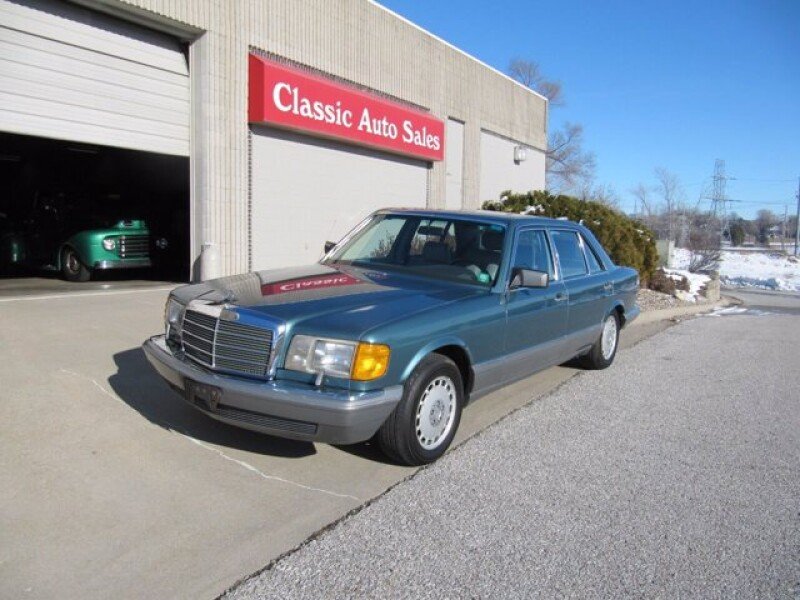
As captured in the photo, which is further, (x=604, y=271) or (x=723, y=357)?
(x=723, y=357)

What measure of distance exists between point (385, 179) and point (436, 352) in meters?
10.9

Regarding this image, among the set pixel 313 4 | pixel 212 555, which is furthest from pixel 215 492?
pixel 313 4

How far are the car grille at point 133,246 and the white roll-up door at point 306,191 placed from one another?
2227 millimetres

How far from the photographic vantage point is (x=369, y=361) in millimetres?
3785

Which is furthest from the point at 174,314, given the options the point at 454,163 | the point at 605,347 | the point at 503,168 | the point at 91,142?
the point at 503,168

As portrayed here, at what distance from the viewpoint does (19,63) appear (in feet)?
27.7

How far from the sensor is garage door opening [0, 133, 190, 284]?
468 inches

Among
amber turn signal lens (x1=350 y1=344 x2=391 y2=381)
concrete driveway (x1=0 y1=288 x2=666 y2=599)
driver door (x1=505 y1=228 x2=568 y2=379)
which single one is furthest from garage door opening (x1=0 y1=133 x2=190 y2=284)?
amber turn signal lens (x1=350 y1=344 x2=391 y2=381)

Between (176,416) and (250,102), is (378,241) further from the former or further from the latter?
(250,102)

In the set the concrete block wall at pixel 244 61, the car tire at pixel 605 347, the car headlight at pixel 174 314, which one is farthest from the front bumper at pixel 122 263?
the car tire at pixel 605 347

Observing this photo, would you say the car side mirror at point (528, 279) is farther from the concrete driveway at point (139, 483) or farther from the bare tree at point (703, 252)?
the bare tree at point (703, 252)

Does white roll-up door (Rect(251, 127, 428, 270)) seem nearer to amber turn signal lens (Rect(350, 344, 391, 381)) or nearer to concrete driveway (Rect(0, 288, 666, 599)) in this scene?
concrete driveway (Rect(0, 288, 666, 599))

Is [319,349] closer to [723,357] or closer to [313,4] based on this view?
[723,357]

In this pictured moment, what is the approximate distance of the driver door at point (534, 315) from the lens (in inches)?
203
